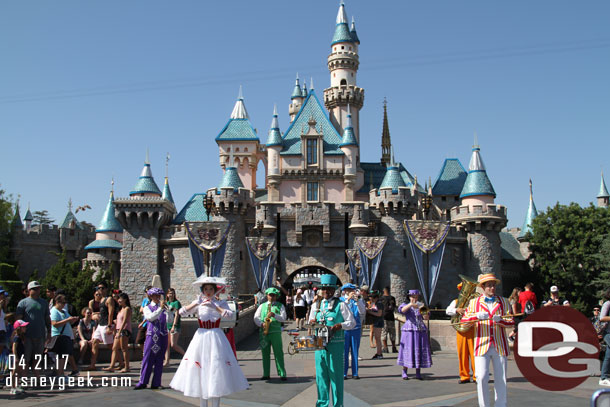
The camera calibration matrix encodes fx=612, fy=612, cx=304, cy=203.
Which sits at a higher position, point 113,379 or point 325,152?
point 325,152

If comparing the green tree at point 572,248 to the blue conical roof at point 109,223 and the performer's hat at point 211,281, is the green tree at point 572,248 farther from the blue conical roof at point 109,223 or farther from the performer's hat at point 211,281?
the performer's hat at point 211,281

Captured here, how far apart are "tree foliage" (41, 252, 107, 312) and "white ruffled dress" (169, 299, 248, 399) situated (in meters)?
24.9

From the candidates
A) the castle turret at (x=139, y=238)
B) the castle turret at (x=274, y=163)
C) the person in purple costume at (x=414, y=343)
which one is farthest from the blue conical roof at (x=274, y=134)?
the person in purple costume at (x=414, y=343)

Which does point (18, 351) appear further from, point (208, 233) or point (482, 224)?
point (482, 224)

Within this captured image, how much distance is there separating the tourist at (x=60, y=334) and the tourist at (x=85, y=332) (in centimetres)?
123

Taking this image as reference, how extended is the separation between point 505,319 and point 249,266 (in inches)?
975

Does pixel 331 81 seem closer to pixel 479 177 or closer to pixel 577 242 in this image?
pixel 479 177

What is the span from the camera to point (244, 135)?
4112 centimetres

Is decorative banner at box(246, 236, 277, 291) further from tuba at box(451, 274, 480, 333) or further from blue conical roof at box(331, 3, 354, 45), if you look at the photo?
blue conical roof at box(331, 3, 354, 45)

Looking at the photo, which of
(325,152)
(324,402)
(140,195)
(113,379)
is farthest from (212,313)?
(325,152)

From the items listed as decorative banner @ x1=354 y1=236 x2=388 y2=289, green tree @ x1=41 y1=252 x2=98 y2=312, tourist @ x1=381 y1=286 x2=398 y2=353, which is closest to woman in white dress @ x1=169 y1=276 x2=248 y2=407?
tourist @ x1=381 y1=286 x2=398 y2=353

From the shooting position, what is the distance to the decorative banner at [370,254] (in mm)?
27531

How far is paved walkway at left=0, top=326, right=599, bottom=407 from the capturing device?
25.6 ft

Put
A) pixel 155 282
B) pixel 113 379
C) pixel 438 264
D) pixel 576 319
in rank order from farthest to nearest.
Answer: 1. pixel 438 264
2. pixel 155 282
3. pixel 576 319
4. pixel 113 379
